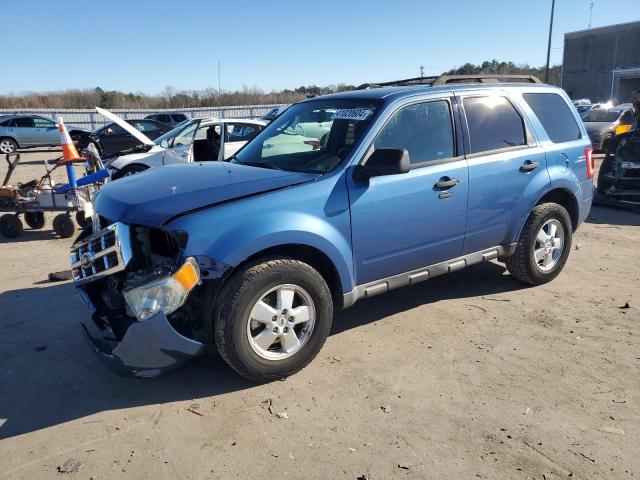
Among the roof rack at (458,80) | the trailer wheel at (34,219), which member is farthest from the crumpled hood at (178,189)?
the trailer wheel at (34,219)

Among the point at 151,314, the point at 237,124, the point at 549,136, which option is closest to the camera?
the point at 151,314

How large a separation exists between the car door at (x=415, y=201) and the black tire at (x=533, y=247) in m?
0.89

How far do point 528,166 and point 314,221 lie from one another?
2325mm

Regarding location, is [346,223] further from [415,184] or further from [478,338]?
[478,338]

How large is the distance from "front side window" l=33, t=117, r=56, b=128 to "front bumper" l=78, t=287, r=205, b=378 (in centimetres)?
2284

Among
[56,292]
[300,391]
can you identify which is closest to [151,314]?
[300,391]

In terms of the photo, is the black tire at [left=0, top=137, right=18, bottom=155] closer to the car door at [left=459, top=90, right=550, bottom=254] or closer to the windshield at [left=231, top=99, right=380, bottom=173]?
the windshield at [left=231, top=99, right=380, bottom=173]

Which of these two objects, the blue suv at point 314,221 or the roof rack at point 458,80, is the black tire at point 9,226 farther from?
the roof rack at point 458,80

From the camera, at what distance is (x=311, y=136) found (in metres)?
4.42

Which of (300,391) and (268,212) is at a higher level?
(268,212)

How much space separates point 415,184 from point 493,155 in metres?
0.98

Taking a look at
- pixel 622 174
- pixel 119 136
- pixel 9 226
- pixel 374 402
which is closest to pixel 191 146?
pixel 9 226

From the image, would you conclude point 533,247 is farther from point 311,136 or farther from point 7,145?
point 7,145

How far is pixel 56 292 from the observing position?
5.28 meters
